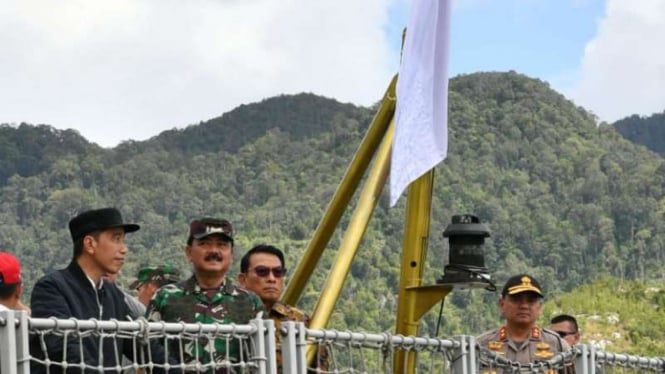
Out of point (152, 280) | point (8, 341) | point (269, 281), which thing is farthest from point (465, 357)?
point (8, 341)

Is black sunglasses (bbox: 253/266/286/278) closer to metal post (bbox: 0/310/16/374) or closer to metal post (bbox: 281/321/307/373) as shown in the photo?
metal post (bbox: 281/321/307/373)

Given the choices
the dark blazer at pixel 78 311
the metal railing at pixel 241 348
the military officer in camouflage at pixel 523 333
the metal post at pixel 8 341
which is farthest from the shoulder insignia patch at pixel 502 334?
the metal post at pixel 8 341

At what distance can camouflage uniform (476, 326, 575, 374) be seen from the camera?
987 centimetres

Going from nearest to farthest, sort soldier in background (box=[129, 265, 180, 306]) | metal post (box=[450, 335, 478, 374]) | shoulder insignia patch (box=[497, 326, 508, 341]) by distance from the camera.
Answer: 1. metal post (box=[450, 335, 478, 374])
2. shoulder insignia patch (box=[497, 326, 508, 341])
3. soldier in background (box=[129, 265, 180, 306])

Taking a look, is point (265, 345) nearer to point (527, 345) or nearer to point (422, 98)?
point (422, 98)

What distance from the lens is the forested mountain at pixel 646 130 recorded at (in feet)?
554

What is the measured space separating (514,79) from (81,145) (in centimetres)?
3435

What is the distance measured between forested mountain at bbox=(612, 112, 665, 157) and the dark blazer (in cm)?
16263

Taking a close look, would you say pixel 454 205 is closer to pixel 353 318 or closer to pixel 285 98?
pixel 353 318

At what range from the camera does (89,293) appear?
7.70 meters

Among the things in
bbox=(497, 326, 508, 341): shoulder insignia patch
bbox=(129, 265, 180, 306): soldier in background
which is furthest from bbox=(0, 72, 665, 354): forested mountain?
bbox=(497, 326, 508, 341): shoulder insignia patch

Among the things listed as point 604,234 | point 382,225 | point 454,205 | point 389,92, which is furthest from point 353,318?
point 389,92

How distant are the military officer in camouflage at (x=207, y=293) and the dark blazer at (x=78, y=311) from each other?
0.24 meters

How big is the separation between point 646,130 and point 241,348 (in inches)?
6648
